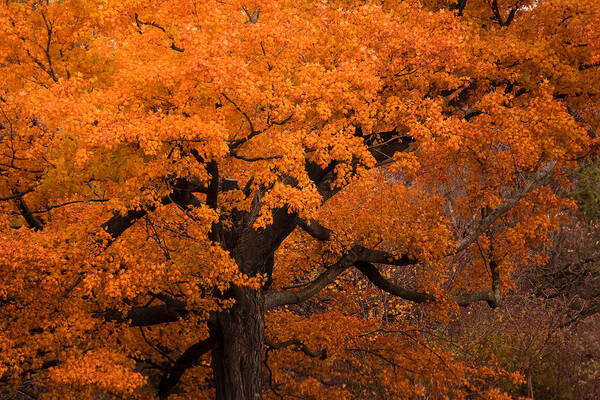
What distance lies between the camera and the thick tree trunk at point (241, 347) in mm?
11680

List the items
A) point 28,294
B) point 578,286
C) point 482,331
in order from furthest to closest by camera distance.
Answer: point 578,286 < point 482,331 < point 28,294

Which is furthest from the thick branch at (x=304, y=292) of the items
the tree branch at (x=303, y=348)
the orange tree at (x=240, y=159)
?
the tree branch at (x=303, y=348)

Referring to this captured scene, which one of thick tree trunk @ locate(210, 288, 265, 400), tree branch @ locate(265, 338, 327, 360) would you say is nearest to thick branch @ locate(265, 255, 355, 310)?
thick tree trunk @ locate(210, 288, 265, 400)

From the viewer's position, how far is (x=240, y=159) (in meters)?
11.7

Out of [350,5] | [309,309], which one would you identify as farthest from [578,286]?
[350,5]

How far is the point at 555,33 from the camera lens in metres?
12.7

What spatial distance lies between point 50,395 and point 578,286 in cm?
2137

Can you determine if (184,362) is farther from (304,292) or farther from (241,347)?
(304,292)

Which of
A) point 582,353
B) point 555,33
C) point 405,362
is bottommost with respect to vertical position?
point 582,353

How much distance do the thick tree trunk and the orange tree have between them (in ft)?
0.12

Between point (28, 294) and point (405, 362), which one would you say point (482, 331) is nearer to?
point (405, 362)

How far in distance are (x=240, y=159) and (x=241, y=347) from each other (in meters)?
3.45

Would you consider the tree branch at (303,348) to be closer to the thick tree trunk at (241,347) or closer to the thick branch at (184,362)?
the thick branch at (184,362)

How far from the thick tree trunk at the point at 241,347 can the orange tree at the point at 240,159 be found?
4cm
